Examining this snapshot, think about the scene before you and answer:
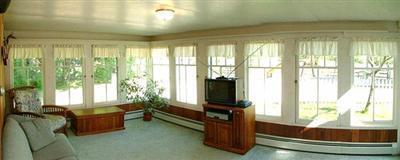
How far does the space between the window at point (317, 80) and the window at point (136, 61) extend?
407 cm

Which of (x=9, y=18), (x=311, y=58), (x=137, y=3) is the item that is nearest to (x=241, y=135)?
(x=311, y=58)

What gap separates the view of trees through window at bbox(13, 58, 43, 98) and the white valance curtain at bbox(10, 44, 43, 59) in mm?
126

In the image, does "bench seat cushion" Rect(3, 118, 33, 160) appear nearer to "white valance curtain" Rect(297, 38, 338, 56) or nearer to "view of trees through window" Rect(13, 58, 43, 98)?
"view of trees through window" Rect(13, 58, 43, 98)

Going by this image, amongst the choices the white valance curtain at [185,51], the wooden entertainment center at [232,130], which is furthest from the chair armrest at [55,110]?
the wooden entertainment center at [232,130]

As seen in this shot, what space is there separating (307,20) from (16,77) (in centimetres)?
556

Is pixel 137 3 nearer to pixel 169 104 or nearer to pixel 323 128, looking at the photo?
pixel 323 128

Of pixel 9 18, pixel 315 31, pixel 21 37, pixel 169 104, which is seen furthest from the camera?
pixel 169 104

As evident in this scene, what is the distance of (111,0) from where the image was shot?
2.99 metres

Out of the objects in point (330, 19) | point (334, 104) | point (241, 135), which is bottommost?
point (241, 135)

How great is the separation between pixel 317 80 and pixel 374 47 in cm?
93

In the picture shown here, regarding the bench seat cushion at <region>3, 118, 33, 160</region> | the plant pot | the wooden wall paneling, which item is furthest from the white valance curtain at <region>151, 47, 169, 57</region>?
the bench seat cushion at <region>3, 118, 33, 160</region>

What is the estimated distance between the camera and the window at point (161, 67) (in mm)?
7066

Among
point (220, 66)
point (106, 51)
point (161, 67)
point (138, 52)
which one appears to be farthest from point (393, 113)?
point (106, 51)

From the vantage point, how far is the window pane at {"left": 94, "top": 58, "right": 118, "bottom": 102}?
22.0 feet
